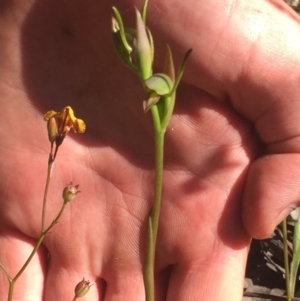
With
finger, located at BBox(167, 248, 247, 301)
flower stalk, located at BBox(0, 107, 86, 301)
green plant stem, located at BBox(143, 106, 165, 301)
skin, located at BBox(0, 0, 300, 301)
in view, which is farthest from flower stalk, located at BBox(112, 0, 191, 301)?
finger, located at BBox(167, 248, 247, 301)

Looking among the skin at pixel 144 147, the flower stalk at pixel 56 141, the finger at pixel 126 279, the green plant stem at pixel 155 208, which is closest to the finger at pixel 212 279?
the skin at pixel 144 147

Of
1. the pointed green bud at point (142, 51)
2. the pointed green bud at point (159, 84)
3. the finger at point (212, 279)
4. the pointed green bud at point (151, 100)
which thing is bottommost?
the finger at point (212, 279)

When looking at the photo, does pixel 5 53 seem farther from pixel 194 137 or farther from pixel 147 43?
pixel 147 43

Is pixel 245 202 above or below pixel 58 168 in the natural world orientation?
below

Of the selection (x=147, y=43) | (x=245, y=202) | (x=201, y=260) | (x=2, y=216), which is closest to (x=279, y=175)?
(x=245, y=202)

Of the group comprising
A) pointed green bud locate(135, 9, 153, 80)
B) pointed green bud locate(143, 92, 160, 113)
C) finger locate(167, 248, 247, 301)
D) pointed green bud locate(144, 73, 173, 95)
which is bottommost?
finger locate(167, 248, 247, 301)

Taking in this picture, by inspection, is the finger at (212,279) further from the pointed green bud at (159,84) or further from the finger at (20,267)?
the pointed green bud at (159,84)

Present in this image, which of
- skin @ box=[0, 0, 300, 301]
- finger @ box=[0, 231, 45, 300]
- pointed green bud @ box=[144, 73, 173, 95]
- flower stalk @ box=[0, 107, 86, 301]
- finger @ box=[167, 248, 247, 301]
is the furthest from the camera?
finger @ box=[0, 231, 45, 300]

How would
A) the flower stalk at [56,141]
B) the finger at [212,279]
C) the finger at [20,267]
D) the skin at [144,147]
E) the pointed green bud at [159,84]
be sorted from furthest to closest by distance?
1. the finger at [20,267]
2. the finger at [212,279]
3. the skin at [144,147]
4. the flower stalk at [56,141]
5. the pointed green bud at [159,84]

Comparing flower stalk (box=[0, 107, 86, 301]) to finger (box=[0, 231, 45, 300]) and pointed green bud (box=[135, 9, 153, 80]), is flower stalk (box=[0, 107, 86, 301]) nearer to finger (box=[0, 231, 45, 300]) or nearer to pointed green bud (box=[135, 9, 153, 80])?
pointed green bud (box=[135, 9, 153, 80])
